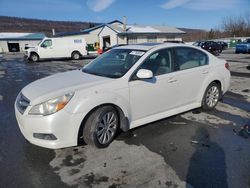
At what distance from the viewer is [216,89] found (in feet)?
17.5

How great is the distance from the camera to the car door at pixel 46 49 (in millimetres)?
20737

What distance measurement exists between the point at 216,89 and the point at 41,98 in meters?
3.97

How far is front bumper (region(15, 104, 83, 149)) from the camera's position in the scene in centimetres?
313

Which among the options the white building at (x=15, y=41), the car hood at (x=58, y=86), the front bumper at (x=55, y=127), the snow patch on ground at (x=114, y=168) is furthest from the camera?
the white building at (x=15, y=41)

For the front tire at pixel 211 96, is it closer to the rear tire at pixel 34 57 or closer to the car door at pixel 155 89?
the car door at pixel 155 89

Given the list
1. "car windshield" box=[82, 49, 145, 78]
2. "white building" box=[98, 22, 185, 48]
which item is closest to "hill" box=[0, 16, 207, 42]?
"white building" box=[98, 22, 185, 48]

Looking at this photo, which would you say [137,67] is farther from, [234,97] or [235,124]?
[234,97]

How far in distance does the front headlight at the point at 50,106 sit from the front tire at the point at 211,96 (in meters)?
3.23

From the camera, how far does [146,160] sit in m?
3.28

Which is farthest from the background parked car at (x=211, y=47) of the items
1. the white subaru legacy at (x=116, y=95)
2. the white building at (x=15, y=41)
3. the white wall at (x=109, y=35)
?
the white building at (x=15, y=41)

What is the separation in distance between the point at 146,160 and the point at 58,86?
69.7 inches

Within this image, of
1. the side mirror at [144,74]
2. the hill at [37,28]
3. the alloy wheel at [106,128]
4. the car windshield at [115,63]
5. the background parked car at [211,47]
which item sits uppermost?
the hill at [37,28]

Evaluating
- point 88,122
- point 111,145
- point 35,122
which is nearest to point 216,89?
point 111,145

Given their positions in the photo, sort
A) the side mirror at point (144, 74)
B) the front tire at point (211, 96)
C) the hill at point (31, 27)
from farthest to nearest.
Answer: the hill at point (31, 27) < the front tire at point (211, 96) < the side mirror at point (144, 74)
